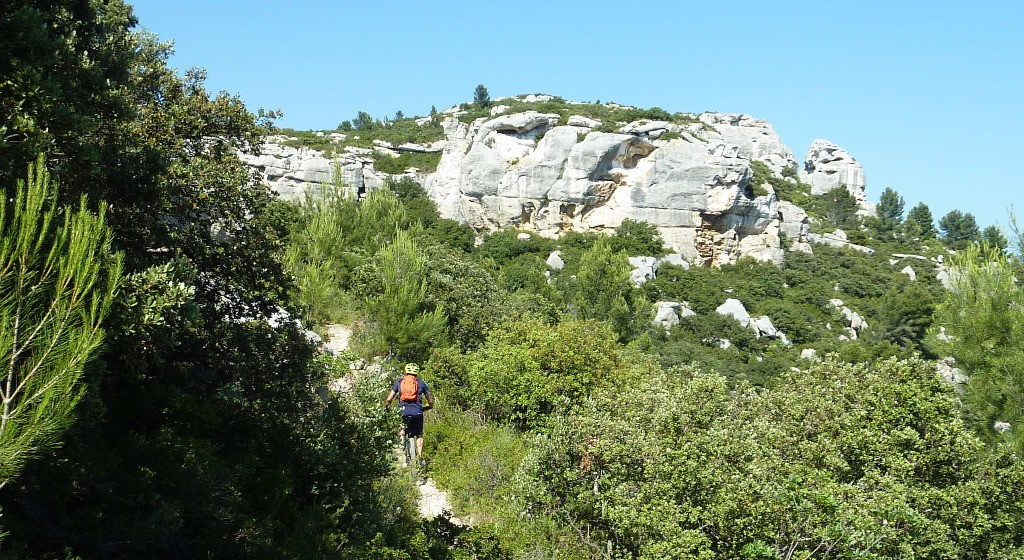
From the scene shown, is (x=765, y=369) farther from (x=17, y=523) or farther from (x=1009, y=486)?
(x=17, y=523)

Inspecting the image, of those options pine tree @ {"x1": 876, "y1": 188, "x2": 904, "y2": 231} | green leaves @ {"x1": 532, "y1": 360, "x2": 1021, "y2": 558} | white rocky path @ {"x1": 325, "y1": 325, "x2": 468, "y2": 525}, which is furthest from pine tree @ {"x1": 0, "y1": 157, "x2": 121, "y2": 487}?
pine tree @ {"x1": 876, "y1": 188, "x2": 904, "y2": 231}

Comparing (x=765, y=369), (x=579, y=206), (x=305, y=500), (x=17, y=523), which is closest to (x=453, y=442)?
(x=305, y=500)

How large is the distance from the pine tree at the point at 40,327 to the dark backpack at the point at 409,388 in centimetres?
611

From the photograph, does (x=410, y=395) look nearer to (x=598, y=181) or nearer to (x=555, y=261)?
(x=555, y=261)

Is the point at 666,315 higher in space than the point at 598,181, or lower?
lower

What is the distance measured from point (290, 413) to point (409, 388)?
6.93ft

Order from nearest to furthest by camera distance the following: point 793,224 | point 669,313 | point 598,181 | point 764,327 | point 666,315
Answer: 1. point 666,315
2. point 669,313
3. point 764,327
4. point 598,181
5. point 793,224

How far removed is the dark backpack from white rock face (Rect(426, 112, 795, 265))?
3870 centimetres

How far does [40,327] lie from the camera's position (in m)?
3.36

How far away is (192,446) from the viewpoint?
17.6 feet

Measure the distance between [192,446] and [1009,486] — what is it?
31.5ft

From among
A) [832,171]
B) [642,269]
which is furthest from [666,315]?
[832,171]

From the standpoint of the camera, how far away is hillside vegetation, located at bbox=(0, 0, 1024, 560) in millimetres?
4223

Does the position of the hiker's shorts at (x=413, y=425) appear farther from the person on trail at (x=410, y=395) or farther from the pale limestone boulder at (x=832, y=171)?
the pale limestone boulder at (x=832, y=171)
